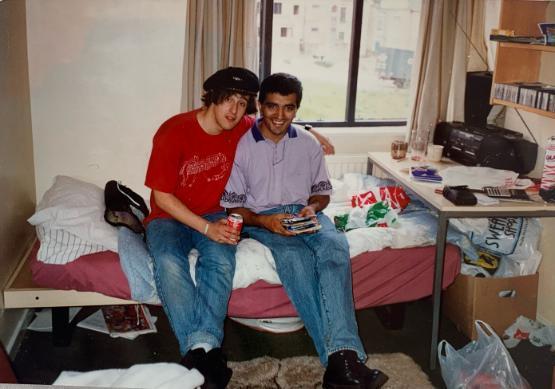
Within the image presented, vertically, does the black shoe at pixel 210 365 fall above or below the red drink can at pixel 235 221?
below

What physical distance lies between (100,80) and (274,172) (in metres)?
1.23

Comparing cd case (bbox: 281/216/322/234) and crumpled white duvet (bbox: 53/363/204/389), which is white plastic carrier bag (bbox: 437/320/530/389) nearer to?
cd case (bbox: 281/216/322/234)

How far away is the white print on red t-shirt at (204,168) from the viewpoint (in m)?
2.51

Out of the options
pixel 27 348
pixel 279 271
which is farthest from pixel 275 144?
pixel 27 348

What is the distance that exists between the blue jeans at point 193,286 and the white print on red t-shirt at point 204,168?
9.3 inches

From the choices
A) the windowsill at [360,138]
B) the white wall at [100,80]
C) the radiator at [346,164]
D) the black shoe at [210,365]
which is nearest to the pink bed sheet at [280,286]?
the black shoe at [210,365]

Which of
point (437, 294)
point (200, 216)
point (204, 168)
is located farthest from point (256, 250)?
point (437, 294)

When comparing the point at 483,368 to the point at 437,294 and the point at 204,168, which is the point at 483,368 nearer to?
the point at 437,294

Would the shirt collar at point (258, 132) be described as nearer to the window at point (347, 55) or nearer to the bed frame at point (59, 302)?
the bed frame at point (59, 302)

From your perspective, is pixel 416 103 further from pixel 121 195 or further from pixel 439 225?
pixel 121 195

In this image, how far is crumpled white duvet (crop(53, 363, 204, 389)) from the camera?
1.08 metres

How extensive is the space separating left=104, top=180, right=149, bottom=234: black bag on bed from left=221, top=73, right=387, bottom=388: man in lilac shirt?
39cm

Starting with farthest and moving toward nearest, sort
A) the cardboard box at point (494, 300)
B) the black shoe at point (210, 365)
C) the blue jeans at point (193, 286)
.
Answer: the cardboard box at point (494, 300) < the blue jeans at point (193, 286) < the black shoe at point (210, 365)

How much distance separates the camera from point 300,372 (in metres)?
2.51
